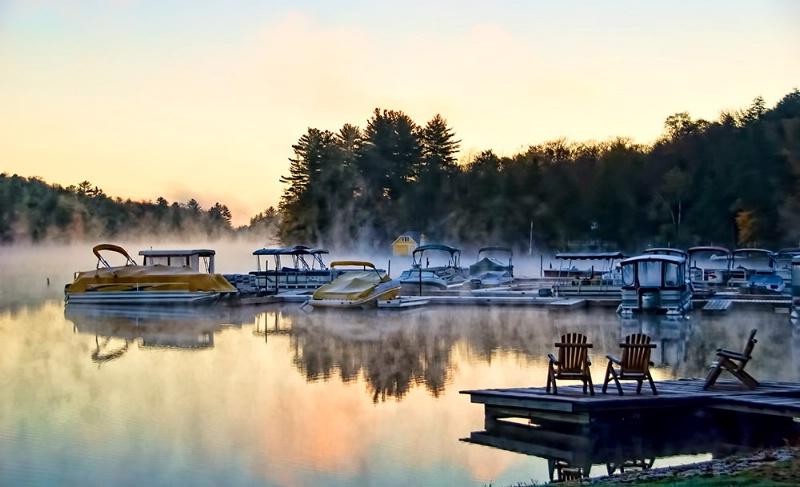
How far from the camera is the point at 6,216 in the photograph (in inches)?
4653

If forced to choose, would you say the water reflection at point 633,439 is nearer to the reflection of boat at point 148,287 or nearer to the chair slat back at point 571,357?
the chair slat back at point 571,357

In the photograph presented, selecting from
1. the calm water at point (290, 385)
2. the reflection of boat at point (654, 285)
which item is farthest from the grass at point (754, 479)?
the reflection of boat at point (654, 285)

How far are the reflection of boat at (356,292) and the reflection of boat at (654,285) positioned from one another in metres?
10.5

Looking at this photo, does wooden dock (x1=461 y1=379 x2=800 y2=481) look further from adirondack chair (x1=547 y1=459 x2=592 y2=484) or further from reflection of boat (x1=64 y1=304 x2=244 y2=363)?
reflection of boat (x1=64 y1=304 x2=244 y2=363)

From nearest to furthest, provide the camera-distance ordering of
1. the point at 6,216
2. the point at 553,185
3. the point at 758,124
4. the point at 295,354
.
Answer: the point at 295,354 → the point at 758,124 → the point at 553,185 → the point at 6,216

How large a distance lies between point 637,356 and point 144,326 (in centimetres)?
2439

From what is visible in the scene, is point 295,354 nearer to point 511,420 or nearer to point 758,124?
point 511,420

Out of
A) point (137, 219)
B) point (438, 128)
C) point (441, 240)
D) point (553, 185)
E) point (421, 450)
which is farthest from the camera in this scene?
point (137, 219)

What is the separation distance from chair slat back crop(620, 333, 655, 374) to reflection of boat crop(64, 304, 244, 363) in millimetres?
16276

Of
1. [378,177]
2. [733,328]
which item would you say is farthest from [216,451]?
[378,177]

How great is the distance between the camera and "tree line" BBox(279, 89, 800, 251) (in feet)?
236

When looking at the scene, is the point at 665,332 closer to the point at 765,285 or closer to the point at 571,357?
the point at 571,357

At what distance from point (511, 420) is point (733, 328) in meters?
18.6

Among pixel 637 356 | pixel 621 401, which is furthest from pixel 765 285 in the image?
pixel 621 401
